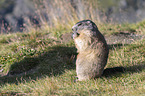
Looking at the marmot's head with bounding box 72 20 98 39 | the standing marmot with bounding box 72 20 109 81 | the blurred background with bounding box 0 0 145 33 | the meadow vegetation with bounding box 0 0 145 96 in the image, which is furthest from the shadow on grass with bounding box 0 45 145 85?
the blurred background with bounding box 0 0 145 33

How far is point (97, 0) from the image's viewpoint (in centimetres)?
823

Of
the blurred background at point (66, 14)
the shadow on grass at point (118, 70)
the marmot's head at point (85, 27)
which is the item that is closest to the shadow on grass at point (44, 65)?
the shadow on grass at point (118, 70)

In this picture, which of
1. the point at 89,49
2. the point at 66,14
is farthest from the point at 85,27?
the point at 66,14

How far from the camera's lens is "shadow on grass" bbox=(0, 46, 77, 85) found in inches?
188

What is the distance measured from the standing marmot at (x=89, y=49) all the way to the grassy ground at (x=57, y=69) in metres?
0.25

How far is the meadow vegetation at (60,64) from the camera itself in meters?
3.28

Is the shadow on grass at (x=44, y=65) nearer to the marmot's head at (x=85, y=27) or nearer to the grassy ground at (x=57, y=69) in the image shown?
the grassy ground at (x=57, y=69)

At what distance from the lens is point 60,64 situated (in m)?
5.11

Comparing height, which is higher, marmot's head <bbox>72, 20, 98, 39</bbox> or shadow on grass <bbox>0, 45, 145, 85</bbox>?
marmot's head <bbox>72, 20, 98, 39</bbox>

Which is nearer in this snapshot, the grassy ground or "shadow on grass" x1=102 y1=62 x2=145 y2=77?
the grassy ground

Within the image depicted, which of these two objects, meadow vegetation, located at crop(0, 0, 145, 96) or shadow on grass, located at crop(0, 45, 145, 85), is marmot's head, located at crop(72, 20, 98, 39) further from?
shadow on grass, located at crop(0, 45, 145, 85)

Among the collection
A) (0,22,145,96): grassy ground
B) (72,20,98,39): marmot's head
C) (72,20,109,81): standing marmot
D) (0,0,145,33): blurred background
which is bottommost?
(0,22,145,96): grassy ground

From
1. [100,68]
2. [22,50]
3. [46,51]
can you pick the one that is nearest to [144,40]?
[100,68]

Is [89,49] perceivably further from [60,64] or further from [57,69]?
[60,64]
